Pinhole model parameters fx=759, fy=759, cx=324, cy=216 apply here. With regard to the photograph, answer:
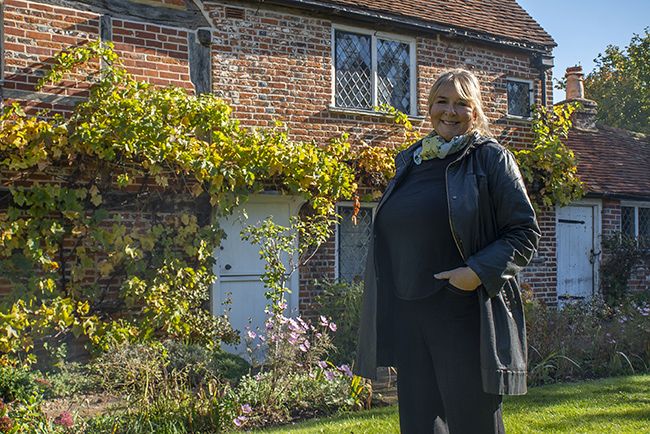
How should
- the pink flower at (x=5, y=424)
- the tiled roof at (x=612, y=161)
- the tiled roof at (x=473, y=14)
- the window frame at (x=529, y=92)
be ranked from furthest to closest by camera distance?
1. the tiled roof at (x=612, y=161)
2. the window frame at (x=529, y=92)
3. the tiled roof at (x=473, y=14)
4. the pink flower at (x=5, y=424)

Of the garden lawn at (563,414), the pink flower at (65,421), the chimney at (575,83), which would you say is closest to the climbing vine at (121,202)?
Result: the garden lawn at (563,414)

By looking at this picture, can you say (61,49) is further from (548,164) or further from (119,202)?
(548,164)

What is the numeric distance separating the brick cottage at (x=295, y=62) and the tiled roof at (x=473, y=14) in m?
0.03

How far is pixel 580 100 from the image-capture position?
16.8 m

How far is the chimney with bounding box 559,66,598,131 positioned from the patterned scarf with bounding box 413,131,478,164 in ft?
46.9

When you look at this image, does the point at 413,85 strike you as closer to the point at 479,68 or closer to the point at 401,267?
the point at 479,68

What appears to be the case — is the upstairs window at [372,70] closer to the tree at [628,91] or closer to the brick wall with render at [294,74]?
the brick wall with render at [294,74]

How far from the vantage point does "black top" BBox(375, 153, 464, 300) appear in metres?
3.31

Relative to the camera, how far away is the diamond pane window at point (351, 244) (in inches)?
428

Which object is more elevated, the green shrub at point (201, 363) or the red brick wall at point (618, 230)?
the red brick wall at point (618, 230)

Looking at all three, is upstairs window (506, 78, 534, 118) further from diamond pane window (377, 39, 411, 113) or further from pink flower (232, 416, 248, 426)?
pink flower (232, 416, 248, 426)

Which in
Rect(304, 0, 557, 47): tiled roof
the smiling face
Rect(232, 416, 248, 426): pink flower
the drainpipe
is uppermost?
Rect(304, 0, 557, 47): tiled roof

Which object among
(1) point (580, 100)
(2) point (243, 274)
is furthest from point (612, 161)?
(2) point (243, 274)

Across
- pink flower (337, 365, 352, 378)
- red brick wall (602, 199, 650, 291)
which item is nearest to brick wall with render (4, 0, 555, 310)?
pink flower (337, 365, 352, 378)
